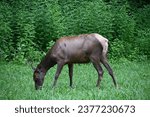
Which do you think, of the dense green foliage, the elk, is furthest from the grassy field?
the dense green foliage

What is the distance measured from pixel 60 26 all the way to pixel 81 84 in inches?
334

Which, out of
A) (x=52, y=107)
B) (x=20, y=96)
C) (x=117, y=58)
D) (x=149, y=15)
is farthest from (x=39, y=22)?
(x=52, y=107)

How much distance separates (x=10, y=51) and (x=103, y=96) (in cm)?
1098

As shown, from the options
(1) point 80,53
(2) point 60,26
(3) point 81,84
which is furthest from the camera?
(2) point 60,26

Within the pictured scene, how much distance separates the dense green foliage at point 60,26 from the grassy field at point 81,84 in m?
1.69

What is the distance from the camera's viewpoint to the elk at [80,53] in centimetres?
1441

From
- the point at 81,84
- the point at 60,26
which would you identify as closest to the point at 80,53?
the point at 81,84

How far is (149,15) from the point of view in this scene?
27.5 meters

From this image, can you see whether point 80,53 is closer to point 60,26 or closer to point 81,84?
point 81,84

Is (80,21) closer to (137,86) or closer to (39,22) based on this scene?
(39,22)

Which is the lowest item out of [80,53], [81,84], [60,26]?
[60,26]

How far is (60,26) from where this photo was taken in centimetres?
2339

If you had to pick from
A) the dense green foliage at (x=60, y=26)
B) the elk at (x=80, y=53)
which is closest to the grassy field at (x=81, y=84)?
the elk at (x=80, y=53)

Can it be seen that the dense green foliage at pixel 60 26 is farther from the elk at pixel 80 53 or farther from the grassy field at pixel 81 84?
the elk at pixel 80 53
